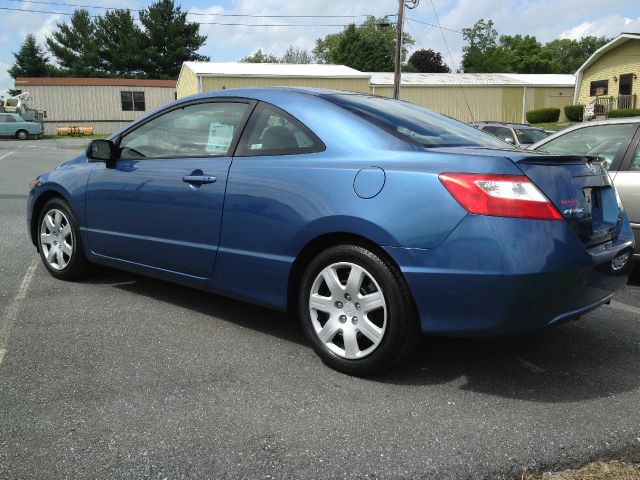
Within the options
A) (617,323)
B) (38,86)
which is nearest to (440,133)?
(617,323)

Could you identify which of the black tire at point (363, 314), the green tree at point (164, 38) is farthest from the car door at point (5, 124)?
the black tire at point (363, 314)

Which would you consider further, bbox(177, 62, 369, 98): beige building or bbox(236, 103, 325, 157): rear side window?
bbox(177, 62, 369, 98): beige building

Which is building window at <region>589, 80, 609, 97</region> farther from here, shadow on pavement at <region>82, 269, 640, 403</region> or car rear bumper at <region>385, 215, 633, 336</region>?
car rear bumper at <region>385, 215, 633, 336</region>

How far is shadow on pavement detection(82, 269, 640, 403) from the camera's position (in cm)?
326

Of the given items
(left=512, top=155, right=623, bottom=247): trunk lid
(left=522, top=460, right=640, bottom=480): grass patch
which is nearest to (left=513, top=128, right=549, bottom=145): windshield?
(left=512, top=155, right=623, bottom=247): trunk lid

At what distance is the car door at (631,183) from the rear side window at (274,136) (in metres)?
3.07

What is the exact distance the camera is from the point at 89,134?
145 feet

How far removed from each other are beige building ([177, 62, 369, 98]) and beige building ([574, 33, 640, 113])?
12.8 meters

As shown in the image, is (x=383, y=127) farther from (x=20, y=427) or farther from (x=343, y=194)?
(x=20, y=427)

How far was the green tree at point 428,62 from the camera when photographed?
276ft

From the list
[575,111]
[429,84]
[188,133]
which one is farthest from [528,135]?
[429,84]

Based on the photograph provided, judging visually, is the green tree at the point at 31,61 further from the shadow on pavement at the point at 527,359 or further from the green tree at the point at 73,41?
the shadow on pavement at the point at 527,359

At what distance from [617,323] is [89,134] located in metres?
44.4

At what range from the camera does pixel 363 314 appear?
3250 millimetres
